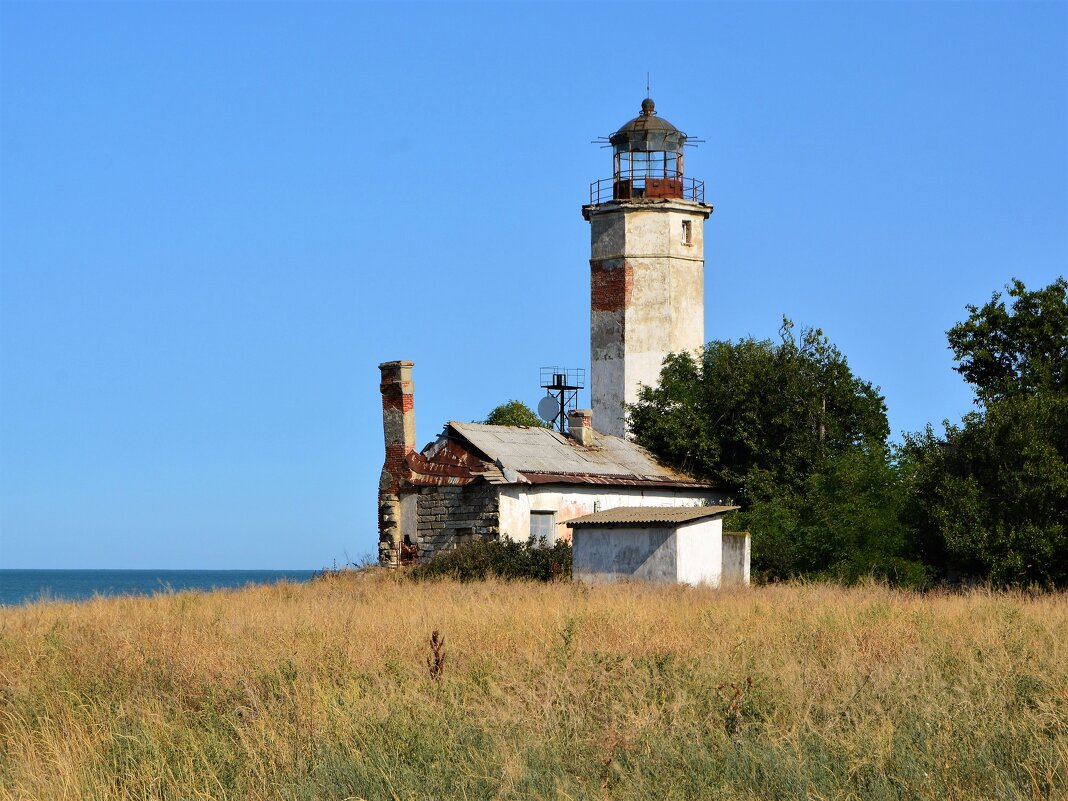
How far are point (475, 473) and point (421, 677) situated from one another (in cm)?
1805

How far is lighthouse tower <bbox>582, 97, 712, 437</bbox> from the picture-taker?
118ft

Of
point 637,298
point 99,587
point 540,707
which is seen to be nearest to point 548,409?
point 637,298

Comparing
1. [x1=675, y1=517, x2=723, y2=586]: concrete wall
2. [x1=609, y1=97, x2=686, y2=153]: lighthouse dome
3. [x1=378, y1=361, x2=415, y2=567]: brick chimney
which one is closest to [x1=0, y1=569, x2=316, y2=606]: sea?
[x1=378, y1=361, x2=415, y2=567]: brick chimney

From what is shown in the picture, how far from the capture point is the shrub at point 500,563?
2506 cm

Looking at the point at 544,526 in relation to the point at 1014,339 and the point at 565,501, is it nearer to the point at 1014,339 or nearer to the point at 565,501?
the point at 565,501

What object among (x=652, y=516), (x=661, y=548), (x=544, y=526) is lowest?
(x=661, y=548)

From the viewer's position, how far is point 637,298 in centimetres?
3619

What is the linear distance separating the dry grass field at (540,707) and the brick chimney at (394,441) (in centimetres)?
1471

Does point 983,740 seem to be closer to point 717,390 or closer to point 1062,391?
point 1062,391

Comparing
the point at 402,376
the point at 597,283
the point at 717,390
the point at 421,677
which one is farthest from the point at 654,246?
the point at 421,677

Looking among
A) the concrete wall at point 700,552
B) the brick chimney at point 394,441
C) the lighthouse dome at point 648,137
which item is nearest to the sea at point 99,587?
the brick chimney at point 394,441

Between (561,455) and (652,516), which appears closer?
(652,516)

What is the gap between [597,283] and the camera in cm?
3675

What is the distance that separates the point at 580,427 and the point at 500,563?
7190 mm
